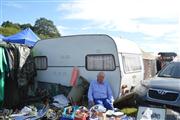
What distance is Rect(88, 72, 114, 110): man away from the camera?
386 inches

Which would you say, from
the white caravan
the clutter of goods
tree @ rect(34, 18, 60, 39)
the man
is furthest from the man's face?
tree @ rect(34, 18, 60, 39)

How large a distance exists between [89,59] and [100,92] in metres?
1.15

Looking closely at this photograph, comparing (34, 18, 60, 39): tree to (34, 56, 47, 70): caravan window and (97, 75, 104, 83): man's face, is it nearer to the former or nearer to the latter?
(34, 56, 47, 70): caravan window

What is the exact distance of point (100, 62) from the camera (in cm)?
1023

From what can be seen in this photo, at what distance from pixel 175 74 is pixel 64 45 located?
3.60 m

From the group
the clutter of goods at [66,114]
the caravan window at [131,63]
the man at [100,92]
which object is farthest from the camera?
the caravan window at [131,63]

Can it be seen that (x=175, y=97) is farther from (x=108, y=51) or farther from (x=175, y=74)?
(x=108, y=51)

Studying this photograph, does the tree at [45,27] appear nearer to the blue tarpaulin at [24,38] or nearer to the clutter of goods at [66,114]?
the blue tarpaulin at [24,38]

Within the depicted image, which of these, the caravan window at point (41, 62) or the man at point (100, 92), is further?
the caravan window at point (41, 62)

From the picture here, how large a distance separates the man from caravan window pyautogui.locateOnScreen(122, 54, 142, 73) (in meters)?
0.82

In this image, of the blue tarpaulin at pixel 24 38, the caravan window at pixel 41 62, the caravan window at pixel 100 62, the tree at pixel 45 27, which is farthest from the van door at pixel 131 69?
the tree at pixel 45 27

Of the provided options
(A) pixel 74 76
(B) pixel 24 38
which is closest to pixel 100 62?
(A) pixel 74 76

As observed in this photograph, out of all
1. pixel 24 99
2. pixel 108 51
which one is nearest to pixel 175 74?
pixel 108 51

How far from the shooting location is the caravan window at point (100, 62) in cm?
1001
